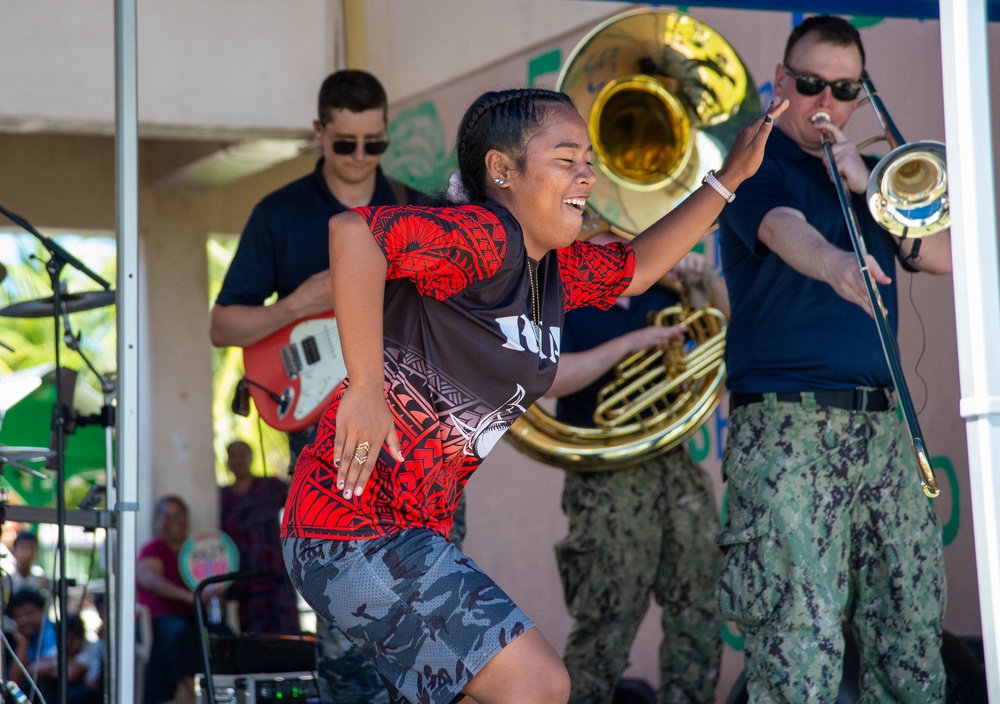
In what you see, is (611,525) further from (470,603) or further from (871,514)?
(470,603)

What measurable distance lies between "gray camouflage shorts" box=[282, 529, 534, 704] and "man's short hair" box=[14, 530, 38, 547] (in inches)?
214

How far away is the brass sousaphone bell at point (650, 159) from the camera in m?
4.27

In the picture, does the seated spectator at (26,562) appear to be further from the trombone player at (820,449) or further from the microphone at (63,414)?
the trombone player at (820,449)

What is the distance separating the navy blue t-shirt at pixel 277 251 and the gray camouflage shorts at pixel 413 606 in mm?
1649

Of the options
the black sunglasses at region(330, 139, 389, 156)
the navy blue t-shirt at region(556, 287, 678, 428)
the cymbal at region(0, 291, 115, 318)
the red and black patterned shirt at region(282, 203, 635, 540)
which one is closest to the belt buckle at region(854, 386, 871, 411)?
the red and black patterned shirt at region(282, 203, 635, 540)

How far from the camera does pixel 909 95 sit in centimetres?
475

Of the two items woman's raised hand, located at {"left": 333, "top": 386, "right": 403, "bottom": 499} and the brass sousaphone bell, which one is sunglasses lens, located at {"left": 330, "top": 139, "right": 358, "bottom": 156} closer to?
the brass sousaphone bell

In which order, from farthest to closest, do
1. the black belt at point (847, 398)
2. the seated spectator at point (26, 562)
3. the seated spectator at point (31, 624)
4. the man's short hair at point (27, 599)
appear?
the seated spectator at point (26, 562), the man's short hair at point (27, 599), the seated spectator at point (31, 624), the black belt at point (847, 398)

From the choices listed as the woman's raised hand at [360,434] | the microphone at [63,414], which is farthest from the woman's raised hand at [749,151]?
the microphone at [63,414]

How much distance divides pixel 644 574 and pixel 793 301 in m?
1.32

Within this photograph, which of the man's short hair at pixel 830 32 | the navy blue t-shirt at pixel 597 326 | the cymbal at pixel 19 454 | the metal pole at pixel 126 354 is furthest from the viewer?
the navy blue t-shirt at pixel 597 326

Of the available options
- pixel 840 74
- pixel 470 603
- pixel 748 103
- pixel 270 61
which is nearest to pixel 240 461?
pixel 270 61

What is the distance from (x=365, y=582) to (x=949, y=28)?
1.40 metres

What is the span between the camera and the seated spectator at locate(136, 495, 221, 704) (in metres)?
6.57
